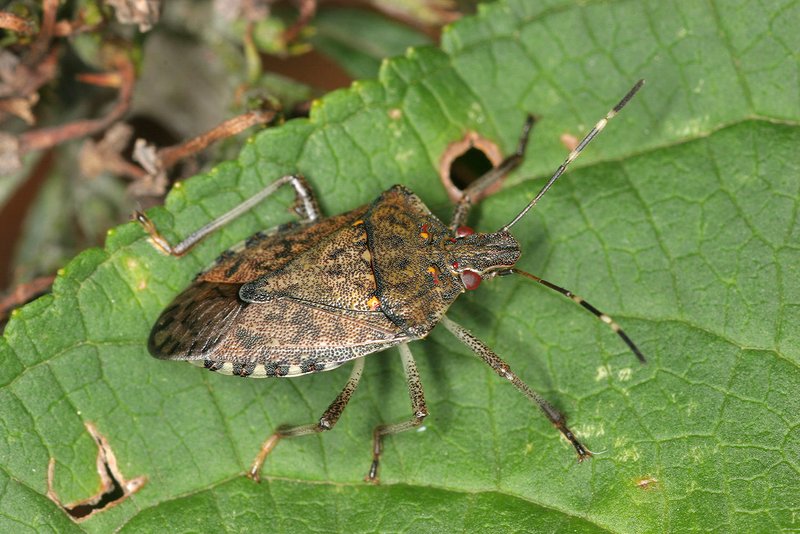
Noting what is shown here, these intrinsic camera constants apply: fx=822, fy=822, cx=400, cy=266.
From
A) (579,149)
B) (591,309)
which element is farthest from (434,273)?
(579,149)

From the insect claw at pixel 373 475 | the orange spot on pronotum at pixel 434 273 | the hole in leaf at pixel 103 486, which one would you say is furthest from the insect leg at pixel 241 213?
the insect claw at pixel 373 475

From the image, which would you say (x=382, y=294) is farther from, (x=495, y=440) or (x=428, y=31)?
(x=428, y=31)

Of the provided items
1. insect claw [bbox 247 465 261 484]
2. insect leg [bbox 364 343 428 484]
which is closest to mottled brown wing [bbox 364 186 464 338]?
insect leg [bbox 364 343 428 484]

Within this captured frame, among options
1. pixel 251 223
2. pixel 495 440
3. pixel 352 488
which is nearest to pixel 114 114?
pixel 251 223

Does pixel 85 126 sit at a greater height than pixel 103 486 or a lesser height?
greater

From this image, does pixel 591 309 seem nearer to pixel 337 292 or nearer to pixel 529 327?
pixel 529 327

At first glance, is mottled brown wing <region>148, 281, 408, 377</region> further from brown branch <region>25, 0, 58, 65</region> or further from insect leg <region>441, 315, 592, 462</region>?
brown branch <region>25, 0, 58, 65</region>
